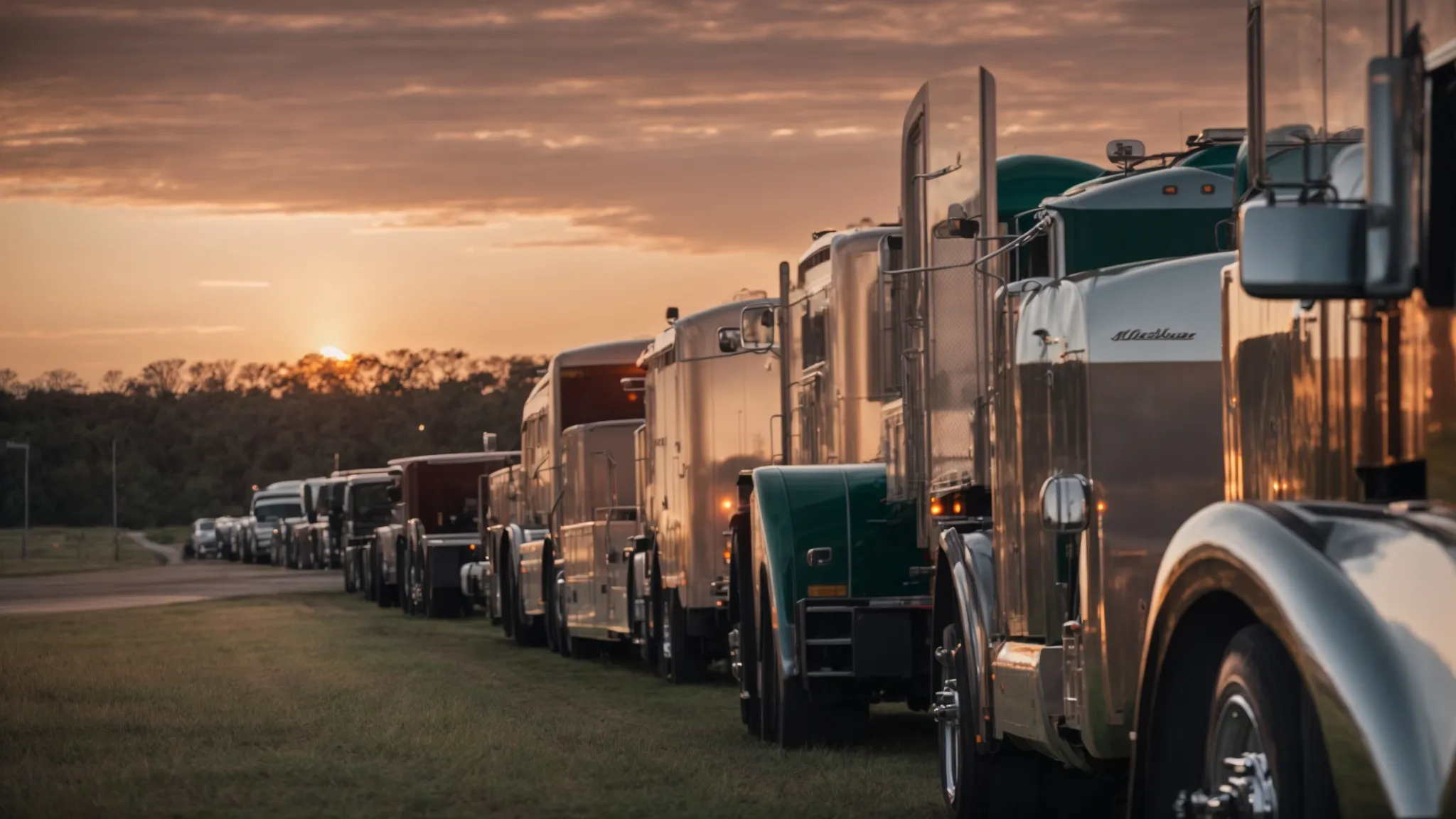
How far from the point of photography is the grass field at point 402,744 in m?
12.2

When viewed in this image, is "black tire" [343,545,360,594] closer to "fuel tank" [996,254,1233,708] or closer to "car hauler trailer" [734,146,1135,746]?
"car hauler trailer" [734,146,1135,746]

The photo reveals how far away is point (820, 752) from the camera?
14.5m

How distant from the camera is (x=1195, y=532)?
20.2ft

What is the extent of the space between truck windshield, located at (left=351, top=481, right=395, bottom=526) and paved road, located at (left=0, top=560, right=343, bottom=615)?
6.10 feet

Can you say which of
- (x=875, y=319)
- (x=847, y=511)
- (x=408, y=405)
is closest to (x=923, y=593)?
(x=847, y=511)

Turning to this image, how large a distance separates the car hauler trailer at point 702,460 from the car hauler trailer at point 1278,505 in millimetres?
11394

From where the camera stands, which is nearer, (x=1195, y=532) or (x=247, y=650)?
(x=1195, y=532)

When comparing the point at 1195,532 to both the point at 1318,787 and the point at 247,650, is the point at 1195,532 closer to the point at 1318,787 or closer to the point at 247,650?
the point at 1318,787

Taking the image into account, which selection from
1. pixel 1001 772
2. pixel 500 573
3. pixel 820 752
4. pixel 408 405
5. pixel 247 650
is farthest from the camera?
pixel 408 405

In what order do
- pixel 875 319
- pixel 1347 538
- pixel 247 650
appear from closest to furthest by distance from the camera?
pixel 1347 538 < pixel 875 319 < pixel 247 650

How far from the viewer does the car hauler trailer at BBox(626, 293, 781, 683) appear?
21.1 metres

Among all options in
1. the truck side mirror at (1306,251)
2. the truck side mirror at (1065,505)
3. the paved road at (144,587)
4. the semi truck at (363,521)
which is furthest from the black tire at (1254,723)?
the semi truck at (363,521)

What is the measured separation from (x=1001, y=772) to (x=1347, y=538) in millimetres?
5314

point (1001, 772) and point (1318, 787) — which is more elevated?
point (1318, 787)
